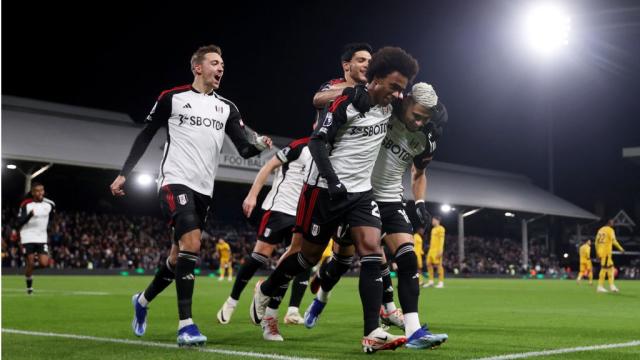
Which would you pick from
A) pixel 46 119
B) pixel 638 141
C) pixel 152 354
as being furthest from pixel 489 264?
pixel 152 354

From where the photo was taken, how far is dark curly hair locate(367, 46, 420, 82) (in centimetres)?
525

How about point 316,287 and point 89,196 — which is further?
point 89,196

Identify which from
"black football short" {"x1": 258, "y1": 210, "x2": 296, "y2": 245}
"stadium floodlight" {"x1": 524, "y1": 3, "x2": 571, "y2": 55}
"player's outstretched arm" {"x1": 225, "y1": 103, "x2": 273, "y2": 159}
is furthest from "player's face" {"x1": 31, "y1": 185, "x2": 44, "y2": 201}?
"stadium floodlight" {"x1": 524, "y1": 3, "x2": 571, "y2": 55}

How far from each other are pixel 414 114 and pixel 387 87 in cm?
45

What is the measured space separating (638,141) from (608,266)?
43760 mm

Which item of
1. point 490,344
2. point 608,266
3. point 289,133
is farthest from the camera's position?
point 289,133

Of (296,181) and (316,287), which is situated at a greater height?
(296,181)

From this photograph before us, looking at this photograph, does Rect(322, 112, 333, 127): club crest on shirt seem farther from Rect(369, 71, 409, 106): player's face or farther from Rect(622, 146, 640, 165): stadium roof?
Rect(622, 146, 640, 165): stadium roof

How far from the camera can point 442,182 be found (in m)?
52.4

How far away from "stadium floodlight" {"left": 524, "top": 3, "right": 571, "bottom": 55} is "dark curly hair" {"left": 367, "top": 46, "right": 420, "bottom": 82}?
1035 inches

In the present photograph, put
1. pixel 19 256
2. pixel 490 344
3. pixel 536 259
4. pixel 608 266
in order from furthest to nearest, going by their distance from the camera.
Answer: pixel 536 259 < pixel 19 256 < pixel 608 266 < pixel 490 344

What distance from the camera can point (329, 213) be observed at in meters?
5.25

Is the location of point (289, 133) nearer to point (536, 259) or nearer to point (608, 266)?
point (536, 259)

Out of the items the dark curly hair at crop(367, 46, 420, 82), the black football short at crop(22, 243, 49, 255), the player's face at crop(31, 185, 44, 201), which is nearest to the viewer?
the dark curly hair at crop(367, 46, 420, 82)
